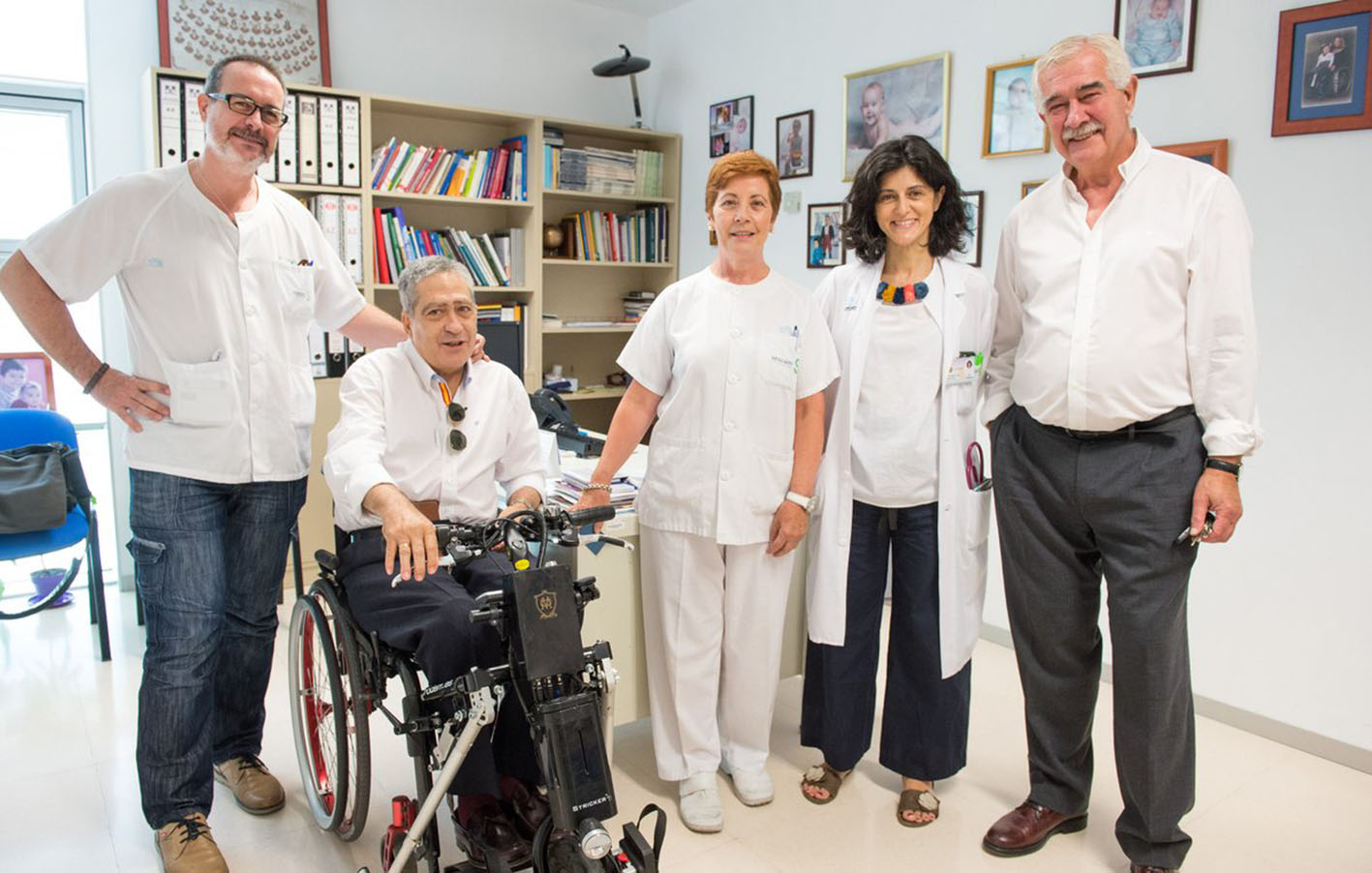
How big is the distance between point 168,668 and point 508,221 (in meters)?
3.11

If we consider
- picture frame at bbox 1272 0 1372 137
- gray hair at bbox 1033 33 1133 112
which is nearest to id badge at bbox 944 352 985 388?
gray hair at bbox 1033 33 1133 112

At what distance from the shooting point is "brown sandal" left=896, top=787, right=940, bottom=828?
230 cm

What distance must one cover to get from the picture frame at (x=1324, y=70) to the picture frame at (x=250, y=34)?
357cm

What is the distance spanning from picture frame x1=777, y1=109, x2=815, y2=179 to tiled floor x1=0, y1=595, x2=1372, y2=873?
2.39 metres

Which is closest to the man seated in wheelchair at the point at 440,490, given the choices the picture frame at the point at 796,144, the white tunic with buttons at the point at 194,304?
the white tunic with buttons at the point at 194,304

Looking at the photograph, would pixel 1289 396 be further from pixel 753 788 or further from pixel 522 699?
pixel 522 699

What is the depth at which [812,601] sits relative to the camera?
231 cm

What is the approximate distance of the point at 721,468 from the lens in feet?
7.19

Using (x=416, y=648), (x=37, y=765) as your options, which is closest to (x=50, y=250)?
(x=416, y=648)

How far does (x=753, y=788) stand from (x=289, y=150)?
305cm

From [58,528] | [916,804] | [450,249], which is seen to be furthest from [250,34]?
[916,804]

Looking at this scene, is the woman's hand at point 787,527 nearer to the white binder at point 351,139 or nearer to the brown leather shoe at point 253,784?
the brown leather shoe at point 253,784

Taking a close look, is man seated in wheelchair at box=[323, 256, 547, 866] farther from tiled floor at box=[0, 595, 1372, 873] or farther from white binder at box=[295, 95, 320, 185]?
white binder at box=[295, 95, 320, 185]

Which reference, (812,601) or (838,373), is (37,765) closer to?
(812,601)
